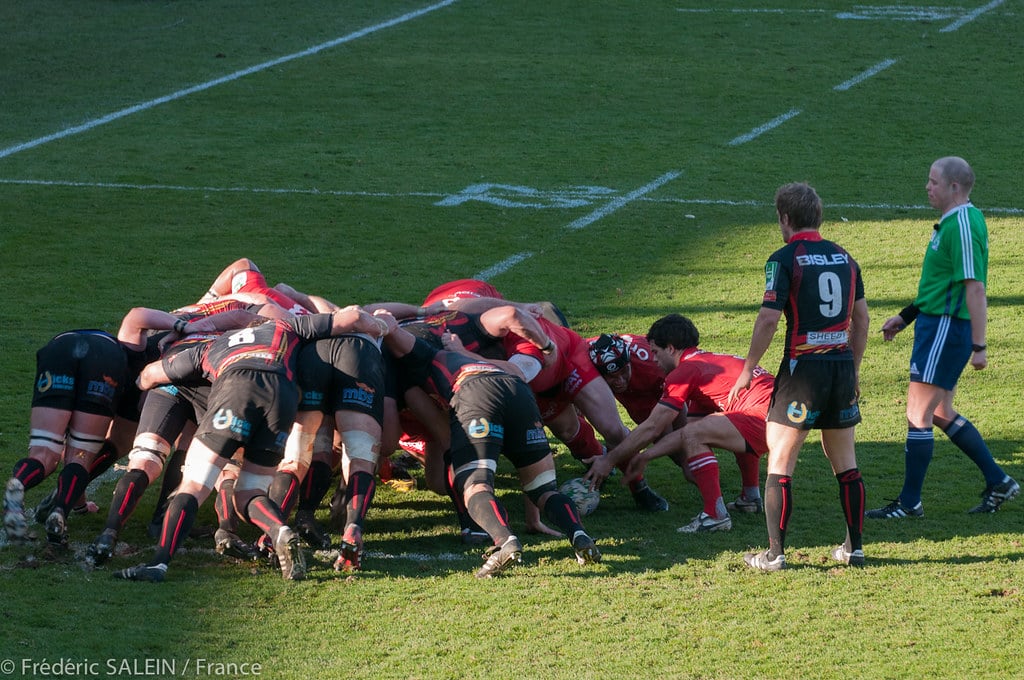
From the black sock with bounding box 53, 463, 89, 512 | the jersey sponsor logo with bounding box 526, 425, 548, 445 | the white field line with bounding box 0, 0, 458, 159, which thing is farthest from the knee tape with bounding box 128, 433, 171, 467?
the white field line with bounding box 0, 0, 458, 159

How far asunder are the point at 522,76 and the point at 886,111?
223 inches

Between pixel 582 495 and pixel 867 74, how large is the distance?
1531 centimetres

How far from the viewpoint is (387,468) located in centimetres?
772

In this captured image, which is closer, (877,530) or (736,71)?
(877,530)

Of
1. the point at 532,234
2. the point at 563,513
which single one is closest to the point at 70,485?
the point at 563,513

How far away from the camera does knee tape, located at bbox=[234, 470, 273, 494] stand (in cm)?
641

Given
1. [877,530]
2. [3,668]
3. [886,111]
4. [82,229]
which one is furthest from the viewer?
[886,111]

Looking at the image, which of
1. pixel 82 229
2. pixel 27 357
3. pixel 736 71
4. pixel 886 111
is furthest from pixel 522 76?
pixel 27 357

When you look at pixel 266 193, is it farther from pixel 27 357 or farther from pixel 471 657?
pixel 471 657

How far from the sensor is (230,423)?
6.23 meters

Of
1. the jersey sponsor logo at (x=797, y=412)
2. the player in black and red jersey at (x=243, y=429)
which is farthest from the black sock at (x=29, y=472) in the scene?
the jersey sponsor logo at (x=797, y=412)

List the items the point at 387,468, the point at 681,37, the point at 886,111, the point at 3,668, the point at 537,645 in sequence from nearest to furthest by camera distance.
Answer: the point at 3,668
the point at 537,645
the point at 387,468
the point at 886,111
the point at 681,37

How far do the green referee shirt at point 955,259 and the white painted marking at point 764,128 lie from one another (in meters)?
10.5

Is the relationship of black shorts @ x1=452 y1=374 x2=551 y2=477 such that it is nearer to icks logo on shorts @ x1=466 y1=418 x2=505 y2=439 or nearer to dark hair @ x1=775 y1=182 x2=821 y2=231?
icks logo on shorts @ x1=466 y1=418 x2=505 y2=439
